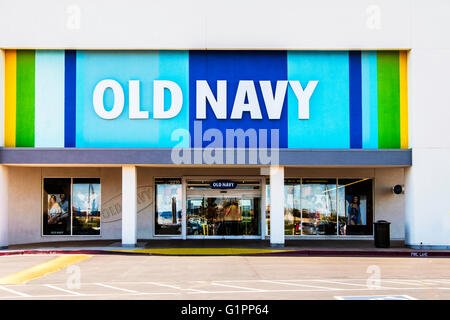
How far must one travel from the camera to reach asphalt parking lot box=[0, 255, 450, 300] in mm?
10547

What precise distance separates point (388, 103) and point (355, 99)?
4.27ft

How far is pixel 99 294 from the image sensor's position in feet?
34.4

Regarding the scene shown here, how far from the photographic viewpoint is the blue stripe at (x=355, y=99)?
2055cm

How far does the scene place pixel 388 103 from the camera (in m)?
20.6

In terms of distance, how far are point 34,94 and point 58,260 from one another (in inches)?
273

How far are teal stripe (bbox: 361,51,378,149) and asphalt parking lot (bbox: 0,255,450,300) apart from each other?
16.3ft

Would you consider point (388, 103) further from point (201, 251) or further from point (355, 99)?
point (201, 251)

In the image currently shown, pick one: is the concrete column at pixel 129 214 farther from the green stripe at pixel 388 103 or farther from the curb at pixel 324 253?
the green stripe at pixel 388 103

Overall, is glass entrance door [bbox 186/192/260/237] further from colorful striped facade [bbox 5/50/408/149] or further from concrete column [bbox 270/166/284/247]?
colorful striped facade [bbox 5/50/408/149]

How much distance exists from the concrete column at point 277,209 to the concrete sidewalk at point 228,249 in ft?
1.52

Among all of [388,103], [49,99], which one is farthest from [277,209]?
[49,99]
